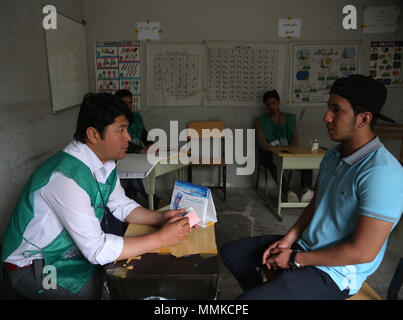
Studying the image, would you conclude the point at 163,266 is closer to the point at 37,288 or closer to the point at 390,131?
the point at 37,288

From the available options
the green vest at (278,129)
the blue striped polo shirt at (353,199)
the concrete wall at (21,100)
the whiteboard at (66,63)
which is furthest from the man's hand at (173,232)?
the green vest at (278,129)

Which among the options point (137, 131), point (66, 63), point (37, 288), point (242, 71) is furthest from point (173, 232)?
point (242, 71)

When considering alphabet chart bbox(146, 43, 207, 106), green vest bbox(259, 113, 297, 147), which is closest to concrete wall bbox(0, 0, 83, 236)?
alphabet chart bbox(146, 43, 207, 106)

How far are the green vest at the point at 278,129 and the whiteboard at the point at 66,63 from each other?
237 centimetres

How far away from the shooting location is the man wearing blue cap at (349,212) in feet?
3.59

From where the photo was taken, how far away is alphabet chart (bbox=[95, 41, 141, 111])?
4070mm

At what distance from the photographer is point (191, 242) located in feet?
4.23

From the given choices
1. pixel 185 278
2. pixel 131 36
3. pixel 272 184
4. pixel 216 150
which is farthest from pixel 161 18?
pixel 185 278

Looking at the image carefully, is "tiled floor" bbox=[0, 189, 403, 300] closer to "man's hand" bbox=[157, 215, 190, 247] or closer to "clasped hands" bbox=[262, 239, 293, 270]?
"clasped hands" bbox=[262, 239, 293, 270]

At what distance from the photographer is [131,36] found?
4.04 m

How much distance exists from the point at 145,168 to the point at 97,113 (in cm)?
120

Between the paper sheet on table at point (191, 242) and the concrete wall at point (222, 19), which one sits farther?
the concrete wall at point (222, 19)

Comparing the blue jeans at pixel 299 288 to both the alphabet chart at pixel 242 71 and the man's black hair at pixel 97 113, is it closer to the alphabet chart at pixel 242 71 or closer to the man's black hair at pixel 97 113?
the man's black hair at pixel 97 113

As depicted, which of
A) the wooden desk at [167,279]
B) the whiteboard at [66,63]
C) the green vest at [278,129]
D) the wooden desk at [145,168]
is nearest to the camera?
the wooden desk at [167,279]
